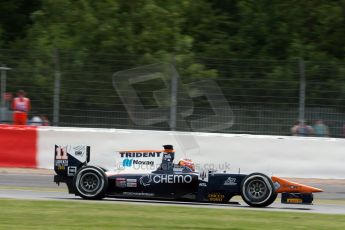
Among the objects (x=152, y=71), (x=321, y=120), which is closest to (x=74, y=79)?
(x=152, y=71)

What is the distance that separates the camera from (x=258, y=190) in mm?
11312

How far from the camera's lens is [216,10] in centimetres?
3133

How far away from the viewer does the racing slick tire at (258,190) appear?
11242mm

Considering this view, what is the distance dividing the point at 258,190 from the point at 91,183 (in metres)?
2.44

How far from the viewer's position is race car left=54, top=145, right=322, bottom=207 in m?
11.3

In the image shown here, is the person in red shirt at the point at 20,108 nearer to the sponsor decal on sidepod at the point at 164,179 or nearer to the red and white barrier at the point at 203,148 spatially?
the red and white barrier at the point at 203,148

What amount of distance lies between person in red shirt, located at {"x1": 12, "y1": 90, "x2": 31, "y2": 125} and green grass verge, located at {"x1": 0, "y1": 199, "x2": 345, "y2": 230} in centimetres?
613

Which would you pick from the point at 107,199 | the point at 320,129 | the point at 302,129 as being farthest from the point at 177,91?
the point at 107,199

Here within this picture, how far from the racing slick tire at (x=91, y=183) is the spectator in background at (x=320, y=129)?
20.6 ft

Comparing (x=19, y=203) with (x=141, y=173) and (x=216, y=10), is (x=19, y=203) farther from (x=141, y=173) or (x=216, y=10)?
(x=216, y=10)

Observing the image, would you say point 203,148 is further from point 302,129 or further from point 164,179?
point 164,179

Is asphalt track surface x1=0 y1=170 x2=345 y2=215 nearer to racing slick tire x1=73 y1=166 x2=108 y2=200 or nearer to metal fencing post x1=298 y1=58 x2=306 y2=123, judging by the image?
racing slick tire x1=73 y1=166 x2=108 y2=200

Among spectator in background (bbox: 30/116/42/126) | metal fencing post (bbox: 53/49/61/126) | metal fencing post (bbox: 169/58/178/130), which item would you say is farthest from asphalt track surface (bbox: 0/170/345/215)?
metal fencing post (bbox: 169/58/178/130)

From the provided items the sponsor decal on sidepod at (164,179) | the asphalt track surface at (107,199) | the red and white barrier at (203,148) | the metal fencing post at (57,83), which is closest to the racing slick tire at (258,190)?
the asphalt track surface at (107,199)
